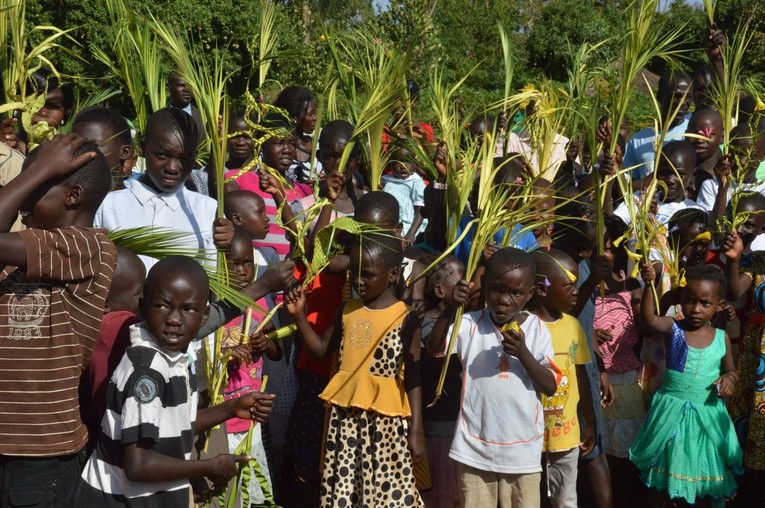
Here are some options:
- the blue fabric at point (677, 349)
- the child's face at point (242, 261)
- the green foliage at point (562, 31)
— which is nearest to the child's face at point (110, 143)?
the child's face at point (242, 261)

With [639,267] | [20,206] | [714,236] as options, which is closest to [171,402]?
[20,206]

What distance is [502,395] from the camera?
5016 mm

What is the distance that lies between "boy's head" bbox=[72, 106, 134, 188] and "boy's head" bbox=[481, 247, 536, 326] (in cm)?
205

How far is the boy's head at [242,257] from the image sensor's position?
528 cm

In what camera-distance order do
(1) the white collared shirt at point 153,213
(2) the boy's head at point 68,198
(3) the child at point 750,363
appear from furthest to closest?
(3) the child at point 750,363 < (1) the white collared shirt at point 153,213 < (2) the boy's head at point 68,198

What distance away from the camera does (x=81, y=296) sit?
145 inches

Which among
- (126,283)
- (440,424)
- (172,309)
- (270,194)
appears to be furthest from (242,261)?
(172,309)

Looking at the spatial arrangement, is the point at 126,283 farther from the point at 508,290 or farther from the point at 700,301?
the point at 700,301

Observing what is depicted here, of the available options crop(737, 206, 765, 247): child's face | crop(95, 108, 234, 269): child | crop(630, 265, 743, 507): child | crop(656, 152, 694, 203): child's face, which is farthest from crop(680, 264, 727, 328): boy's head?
crop(95, 108, 234, 269): child

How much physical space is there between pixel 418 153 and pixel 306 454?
2048 mm

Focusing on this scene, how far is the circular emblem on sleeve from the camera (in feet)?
11.7

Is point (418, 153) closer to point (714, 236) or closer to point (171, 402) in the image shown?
point (714, 236)

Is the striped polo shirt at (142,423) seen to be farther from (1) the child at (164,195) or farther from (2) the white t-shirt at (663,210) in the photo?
(2) the white t-shirt at (663,210)

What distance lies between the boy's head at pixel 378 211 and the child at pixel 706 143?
2.98m
